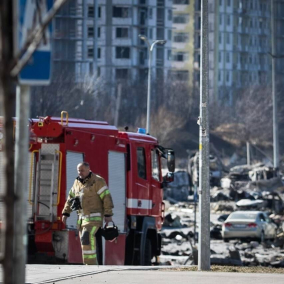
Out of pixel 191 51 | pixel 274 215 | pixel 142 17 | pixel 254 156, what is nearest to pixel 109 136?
pixel 274 215

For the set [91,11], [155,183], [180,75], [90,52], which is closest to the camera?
[155,183]

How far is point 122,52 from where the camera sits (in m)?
128

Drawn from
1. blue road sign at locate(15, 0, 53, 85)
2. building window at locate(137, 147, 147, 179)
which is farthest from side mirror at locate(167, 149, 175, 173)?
blue road sign at locate(15, 0, 53, 85)

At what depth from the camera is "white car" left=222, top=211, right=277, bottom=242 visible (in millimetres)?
35312

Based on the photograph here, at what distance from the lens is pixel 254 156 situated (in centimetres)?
10900

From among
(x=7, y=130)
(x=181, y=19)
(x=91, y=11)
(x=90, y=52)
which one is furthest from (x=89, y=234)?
(x=181, y=19)

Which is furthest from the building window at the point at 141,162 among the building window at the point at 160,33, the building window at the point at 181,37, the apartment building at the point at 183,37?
the building window at the point at 181,37

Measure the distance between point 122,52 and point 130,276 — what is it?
115 metres

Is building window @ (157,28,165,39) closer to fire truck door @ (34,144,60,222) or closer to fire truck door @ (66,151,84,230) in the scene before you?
fire truck door @ (66,151,84,230)

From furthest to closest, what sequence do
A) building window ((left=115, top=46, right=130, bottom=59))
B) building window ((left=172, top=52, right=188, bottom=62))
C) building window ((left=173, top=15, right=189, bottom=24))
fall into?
1. building window ((left=173, top=15, right=189, bottom=24))
2. building window ((left=172, top=52, right=188, bottom=62))
3. building window ((left=115, top=46, right=130, bottom=59))

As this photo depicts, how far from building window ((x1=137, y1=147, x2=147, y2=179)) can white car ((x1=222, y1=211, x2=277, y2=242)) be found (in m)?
16.8

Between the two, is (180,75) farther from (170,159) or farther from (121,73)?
(170,159)

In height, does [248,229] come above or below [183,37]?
below

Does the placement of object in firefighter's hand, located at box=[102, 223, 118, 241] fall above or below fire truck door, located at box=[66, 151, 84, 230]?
below
